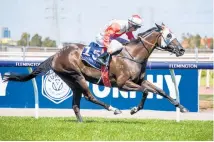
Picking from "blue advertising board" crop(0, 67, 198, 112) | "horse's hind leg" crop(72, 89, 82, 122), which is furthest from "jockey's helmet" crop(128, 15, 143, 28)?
"blue advertising board" crop(0, 67, 198, 112)

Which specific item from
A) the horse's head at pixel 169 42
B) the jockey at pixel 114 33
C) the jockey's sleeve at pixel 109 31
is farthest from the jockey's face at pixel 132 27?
the horse's head at pixel 169 42

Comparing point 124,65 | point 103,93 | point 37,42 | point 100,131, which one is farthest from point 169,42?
point 37,42

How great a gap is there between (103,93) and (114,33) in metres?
3.03

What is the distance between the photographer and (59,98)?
11.5 meters

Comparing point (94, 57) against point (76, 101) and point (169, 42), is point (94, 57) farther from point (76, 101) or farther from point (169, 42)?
point (169, 42)

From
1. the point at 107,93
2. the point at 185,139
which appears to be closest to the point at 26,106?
the point at 107,93

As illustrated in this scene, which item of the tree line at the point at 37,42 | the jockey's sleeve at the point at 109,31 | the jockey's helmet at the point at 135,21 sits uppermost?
the jockey's helmet at the point at 135,21

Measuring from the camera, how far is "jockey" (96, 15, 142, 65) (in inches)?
336

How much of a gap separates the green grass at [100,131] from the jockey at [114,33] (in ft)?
3.74

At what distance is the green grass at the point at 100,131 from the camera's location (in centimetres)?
698

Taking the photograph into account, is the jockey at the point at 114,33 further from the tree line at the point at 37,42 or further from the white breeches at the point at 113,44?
the tree line at the point at 37,42

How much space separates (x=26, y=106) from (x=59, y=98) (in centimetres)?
72

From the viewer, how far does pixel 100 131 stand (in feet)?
24.3

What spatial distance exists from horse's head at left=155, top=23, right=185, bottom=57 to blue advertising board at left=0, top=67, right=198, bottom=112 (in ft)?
8.21
